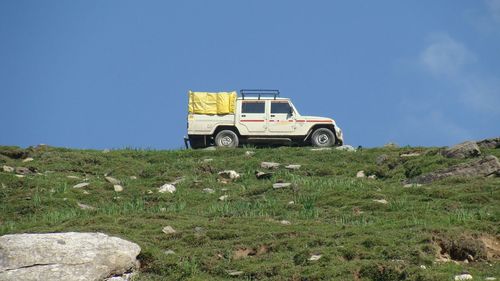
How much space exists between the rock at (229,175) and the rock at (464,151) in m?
6.31

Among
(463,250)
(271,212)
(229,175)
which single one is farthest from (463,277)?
(229,175)

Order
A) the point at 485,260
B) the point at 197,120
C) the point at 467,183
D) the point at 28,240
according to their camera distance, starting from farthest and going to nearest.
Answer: the point at 197,120 < the point at 467,183 < the point at 485,260 < the point at 28,240

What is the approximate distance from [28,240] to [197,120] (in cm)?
2054

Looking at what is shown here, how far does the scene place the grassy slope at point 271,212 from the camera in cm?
1703

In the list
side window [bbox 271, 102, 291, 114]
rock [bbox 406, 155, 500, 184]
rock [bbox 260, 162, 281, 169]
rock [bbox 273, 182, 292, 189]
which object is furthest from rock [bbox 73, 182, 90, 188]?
side window [bbox 271, 102, 291, 114]

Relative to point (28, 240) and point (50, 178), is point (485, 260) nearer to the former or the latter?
point (28, 240)

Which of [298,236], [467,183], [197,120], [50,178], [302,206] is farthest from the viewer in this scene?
[197,120]

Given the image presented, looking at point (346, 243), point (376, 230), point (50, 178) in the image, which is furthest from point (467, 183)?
point (50, 178)

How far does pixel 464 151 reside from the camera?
95.0 feet

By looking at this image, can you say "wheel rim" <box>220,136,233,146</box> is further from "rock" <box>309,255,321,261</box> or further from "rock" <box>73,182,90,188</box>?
"rock" <box>309,255,321,261</box>

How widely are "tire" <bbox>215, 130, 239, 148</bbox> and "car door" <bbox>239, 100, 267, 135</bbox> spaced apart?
55cm

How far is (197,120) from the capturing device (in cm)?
3666

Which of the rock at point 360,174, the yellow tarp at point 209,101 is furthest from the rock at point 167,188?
the yellow tarp at point 209,101

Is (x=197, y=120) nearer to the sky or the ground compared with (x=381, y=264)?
nearer to the sky
